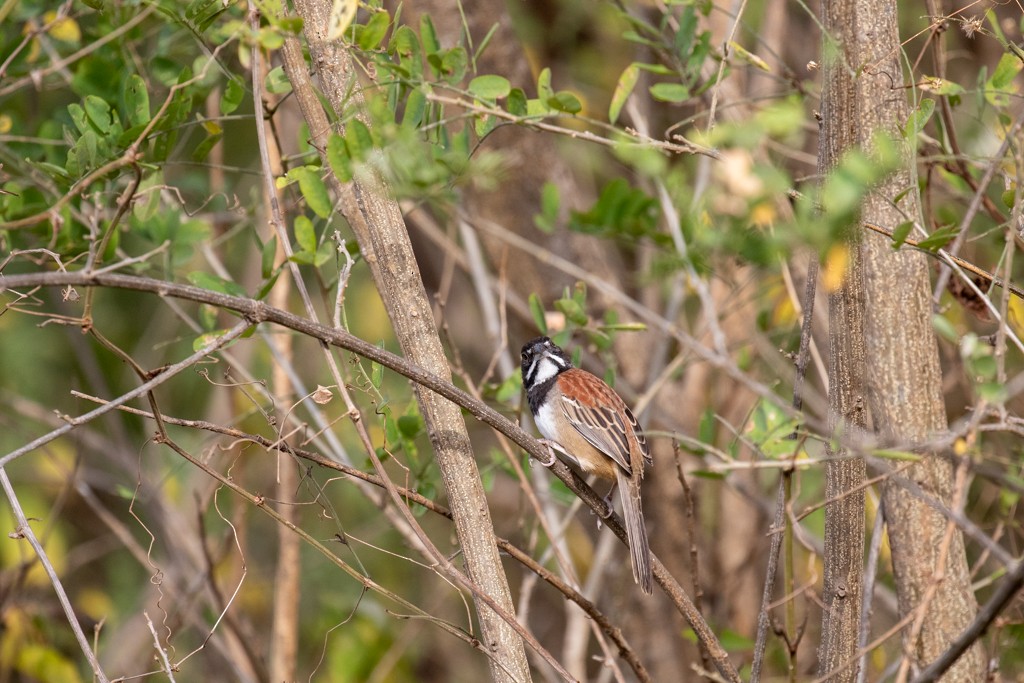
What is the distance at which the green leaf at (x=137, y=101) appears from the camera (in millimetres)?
3246

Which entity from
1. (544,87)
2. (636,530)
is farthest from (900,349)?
(544,87)

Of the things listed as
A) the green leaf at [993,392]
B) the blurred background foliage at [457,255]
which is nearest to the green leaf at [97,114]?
the blurred background foliage at [457,255]

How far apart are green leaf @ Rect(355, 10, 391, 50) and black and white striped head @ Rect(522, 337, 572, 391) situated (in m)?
1.87

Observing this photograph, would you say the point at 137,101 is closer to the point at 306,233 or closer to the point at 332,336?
the point at 306,233

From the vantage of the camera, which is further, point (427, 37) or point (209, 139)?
point (209, 139)

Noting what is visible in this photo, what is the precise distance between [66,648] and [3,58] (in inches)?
185

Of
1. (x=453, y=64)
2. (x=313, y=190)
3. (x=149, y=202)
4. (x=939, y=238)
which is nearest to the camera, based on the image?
(x=939, y=238)

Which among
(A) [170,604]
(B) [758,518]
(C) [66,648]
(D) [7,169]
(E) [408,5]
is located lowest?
(C) [66,648]

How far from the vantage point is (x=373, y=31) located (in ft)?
8.41

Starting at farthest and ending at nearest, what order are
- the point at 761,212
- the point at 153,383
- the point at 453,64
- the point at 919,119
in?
the point at 453,64 → the point at 919,119 → the point at 153,383 → the point at 761,212

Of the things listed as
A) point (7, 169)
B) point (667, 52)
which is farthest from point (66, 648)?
point (667, 52)

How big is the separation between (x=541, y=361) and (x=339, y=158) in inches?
85.1

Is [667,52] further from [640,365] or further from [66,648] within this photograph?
[66,648]

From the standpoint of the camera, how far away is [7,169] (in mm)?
3902
